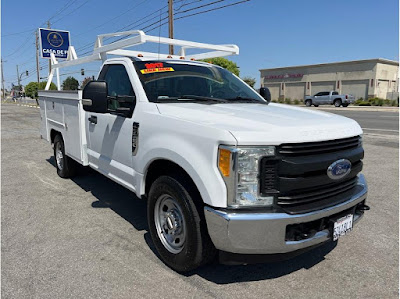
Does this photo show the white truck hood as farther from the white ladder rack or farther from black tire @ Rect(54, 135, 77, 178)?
black tire @ Rect(54, 135, 77, 178)

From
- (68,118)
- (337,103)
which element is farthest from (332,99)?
(68,118)

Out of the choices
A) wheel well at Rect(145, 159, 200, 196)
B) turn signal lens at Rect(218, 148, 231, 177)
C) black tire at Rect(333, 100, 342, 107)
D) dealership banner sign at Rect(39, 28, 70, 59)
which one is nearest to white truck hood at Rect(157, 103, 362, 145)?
turn signal lens at Rect(218, 148, 231, 177)

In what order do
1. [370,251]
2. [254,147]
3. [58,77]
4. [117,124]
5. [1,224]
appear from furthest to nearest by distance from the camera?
[58,77] < [1,224] < [117,124] < [370,251] < [254,147]

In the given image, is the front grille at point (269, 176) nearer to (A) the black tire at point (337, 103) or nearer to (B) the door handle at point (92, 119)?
(B) the door handle at point (92, 119)

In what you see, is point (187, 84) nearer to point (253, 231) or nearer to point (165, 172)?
point (165, 172)

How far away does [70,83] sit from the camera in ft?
20.8

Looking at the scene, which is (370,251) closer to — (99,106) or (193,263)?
(193,263)

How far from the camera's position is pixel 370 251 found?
3330 millimetres

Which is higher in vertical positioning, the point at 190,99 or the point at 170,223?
the point at 190,99

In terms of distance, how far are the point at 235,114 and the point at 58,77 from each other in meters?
5.08

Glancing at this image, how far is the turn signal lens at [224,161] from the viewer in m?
2.28

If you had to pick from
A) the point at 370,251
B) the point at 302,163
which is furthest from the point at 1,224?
the point at 370,251

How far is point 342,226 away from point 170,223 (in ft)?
4.77

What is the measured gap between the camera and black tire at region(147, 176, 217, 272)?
102 inches
